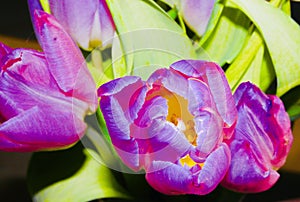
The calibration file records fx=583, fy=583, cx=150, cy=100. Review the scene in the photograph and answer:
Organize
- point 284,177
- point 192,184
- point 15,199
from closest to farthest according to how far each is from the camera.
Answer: point 192,184, point 15,199, point 284,177

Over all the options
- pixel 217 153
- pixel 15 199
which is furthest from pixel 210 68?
pixel 15 199

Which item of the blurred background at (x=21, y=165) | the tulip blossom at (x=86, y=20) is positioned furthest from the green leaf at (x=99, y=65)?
the blurred background at (x=21, y=165)

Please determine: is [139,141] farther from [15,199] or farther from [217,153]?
[15,199]

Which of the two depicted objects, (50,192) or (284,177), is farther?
(284,177)

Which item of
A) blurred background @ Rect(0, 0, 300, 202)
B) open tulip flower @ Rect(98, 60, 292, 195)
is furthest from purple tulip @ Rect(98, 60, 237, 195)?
blurred background @ Rect(0, 0, 300, 202)

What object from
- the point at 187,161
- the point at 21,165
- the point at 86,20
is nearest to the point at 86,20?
the point at 86,20

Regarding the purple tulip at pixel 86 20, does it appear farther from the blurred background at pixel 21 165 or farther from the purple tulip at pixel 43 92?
the blurred background at pixel 21 165

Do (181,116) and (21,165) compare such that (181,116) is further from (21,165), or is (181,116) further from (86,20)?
(21,165)
